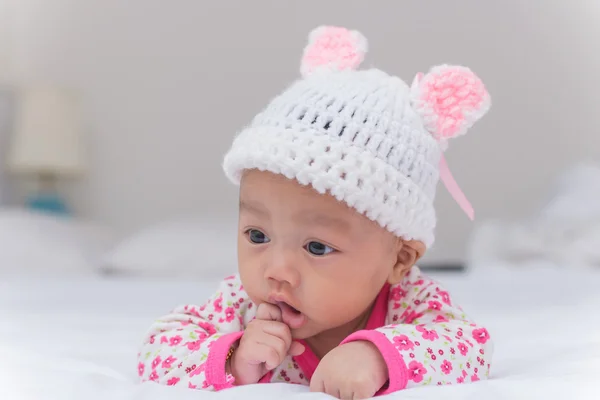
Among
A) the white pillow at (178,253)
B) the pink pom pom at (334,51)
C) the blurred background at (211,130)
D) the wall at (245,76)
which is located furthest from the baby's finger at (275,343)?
the wall at (245,76)

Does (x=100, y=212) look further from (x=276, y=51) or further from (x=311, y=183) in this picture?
(x=311, y=183)

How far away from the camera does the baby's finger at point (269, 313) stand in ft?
2.43

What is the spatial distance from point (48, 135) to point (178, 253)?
0.81 meters

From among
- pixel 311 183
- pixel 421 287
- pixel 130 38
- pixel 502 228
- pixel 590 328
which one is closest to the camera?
pixel 311 183

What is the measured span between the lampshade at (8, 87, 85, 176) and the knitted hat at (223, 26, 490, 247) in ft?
5.93

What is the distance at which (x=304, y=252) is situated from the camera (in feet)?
2.37

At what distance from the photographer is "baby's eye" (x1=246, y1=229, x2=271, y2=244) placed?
758 mm

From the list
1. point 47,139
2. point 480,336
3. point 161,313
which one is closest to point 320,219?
point 480,336

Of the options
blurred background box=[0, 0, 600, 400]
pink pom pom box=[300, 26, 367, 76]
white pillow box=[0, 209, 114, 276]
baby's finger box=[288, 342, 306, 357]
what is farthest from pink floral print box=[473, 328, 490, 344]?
white pillow box=[0, 209, 114, 276]

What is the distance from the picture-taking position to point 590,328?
115 cm

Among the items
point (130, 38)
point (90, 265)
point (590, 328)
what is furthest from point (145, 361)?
point (130, 38)

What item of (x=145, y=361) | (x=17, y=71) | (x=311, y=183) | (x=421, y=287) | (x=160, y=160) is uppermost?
(x=17, y=71)

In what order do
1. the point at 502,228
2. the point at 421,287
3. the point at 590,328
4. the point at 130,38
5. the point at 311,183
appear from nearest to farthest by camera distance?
the point at 311,183
the point at 421,287
the point at 590,328
the point at 502,228
the point at 130,38

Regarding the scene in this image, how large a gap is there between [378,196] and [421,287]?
0.63 ft
